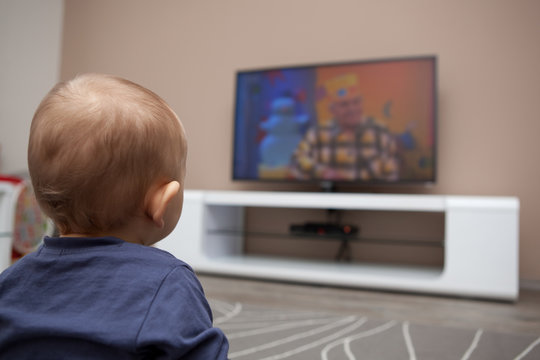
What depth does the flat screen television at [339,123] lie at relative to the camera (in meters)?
2.67

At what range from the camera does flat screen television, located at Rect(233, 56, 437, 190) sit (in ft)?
8.76

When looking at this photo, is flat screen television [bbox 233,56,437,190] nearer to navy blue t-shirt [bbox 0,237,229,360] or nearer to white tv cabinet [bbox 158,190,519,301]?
white tv cabinet [bbox 158,190,519,301]

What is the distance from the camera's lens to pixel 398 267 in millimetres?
2678

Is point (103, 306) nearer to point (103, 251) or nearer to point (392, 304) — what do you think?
point (103, 251)

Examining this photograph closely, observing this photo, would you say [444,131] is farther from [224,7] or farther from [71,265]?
[71,265]

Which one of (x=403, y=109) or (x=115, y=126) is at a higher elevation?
(x=403, y=109)

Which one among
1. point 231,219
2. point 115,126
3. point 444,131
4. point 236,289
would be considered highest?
point 444,131

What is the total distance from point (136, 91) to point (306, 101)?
2380 mm

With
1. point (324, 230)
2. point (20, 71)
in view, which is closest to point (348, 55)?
point (324, 230)

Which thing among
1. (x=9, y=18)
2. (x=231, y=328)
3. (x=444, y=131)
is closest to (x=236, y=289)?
(x=231, y=328)

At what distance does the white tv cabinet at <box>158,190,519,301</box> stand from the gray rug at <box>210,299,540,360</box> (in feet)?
2.24

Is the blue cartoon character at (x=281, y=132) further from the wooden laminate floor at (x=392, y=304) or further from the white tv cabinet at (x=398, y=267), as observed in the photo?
the wooden laminate floor at (x=392, y=304)

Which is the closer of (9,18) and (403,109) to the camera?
(403,109)

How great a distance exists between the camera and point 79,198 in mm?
A: 579
